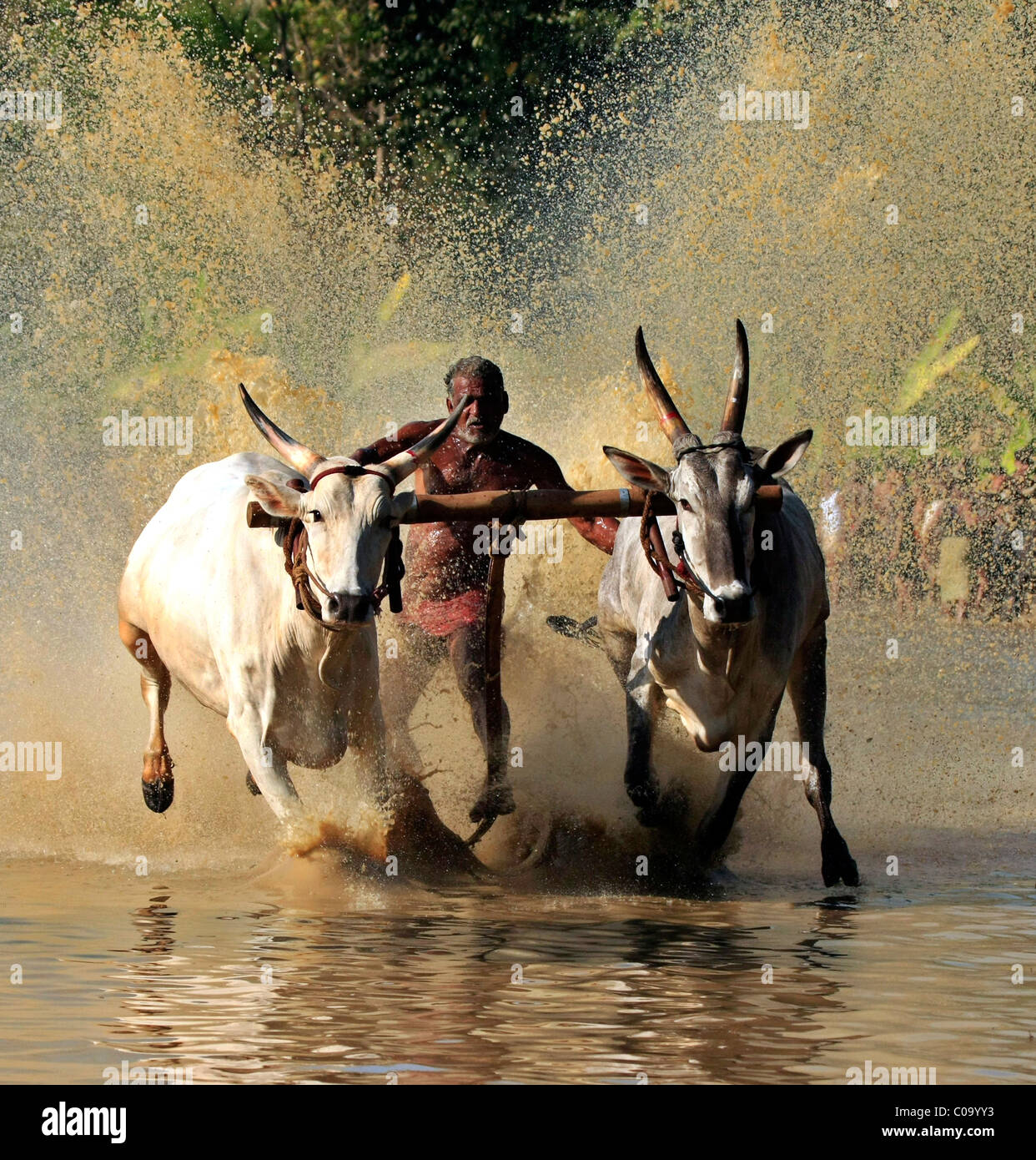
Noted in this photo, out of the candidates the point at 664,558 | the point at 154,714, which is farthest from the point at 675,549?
the point at 154,714

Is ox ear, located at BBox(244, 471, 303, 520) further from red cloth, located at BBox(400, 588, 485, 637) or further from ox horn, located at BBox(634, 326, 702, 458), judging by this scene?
ox horn, located at BBox(634, 326, 702, 458)

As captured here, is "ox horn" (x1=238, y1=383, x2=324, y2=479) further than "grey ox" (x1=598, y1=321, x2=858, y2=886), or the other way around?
"ox horn" (x1=238, y1=383, x2=324, y2=479)

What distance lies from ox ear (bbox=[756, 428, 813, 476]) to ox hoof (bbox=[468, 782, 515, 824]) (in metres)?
1.73

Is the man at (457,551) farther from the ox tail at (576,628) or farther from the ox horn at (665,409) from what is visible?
the ox horn at (665,409)

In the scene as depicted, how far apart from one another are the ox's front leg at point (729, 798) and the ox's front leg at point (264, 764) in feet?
5.36

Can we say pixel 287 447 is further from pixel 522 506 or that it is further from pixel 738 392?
pixel 738 392

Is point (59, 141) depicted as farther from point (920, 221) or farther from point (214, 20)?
point (214, 20)

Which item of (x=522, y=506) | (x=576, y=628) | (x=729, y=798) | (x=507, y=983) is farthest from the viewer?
(x=576, y=628)

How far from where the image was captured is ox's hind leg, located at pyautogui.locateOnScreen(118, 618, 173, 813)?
907cm

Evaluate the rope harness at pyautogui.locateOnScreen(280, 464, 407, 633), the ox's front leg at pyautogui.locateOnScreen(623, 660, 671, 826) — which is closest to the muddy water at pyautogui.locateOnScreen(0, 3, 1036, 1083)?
the ox's front leg at pyautogui.locateOnScreen(623, 660, 671, 826)

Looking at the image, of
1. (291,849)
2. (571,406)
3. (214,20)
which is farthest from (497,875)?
(214,20)

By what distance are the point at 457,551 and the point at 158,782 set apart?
5.44ft

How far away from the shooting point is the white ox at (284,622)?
24.3 feet

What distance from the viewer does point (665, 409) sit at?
8094 mm
